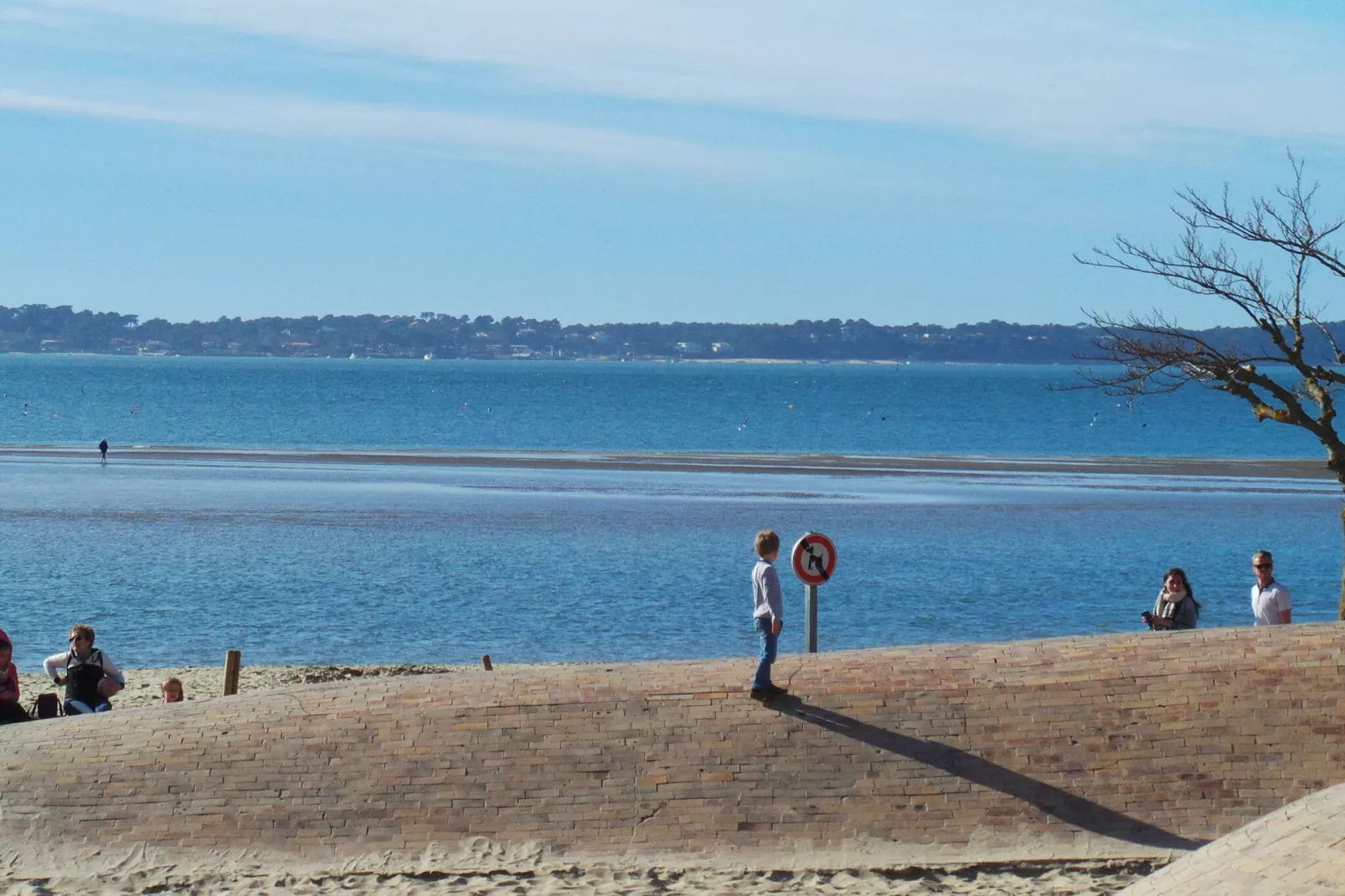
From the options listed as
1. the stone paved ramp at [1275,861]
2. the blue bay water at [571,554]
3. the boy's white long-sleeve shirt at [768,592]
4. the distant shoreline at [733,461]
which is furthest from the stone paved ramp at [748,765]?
the distant shoreline at [733,461]

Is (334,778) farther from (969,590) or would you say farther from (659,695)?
(969,590)

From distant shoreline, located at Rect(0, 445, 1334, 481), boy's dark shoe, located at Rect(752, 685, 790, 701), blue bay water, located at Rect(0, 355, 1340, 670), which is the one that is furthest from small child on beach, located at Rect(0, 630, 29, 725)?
distant shoreline, located at Rect(0, 445, 1334, 481)

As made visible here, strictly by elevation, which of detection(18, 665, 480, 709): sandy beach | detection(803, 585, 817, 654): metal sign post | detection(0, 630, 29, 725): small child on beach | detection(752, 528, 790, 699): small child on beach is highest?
detection(752, 528, 790, 699): small child on beach

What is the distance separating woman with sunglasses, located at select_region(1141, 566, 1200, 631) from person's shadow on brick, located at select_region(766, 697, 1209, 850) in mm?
3505

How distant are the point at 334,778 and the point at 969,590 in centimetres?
1895

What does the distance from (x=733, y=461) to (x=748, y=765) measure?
53117mm

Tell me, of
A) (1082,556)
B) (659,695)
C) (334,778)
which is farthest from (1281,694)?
(1082,556)

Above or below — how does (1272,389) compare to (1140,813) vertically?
above


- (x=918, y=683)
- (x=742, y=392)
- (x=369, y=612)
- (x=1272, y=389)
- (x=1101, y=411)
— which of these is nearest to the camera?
(x=918, y=683)

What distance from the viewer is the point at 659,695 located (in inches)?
463

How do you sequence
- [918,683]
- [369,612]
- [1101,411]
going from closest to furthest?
1. [918,683]
2. [369,612]
3. [1101,411]

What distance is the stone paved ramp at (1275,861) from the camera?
7.73 metres

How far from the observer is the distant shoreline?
196ft

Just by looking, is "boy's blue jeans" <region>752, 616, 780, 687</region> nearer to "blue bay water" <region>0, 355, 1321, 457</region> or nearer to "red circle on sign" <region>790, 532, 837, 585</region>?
"red circle on sign" <region>790, 532, 837, 585</region>
